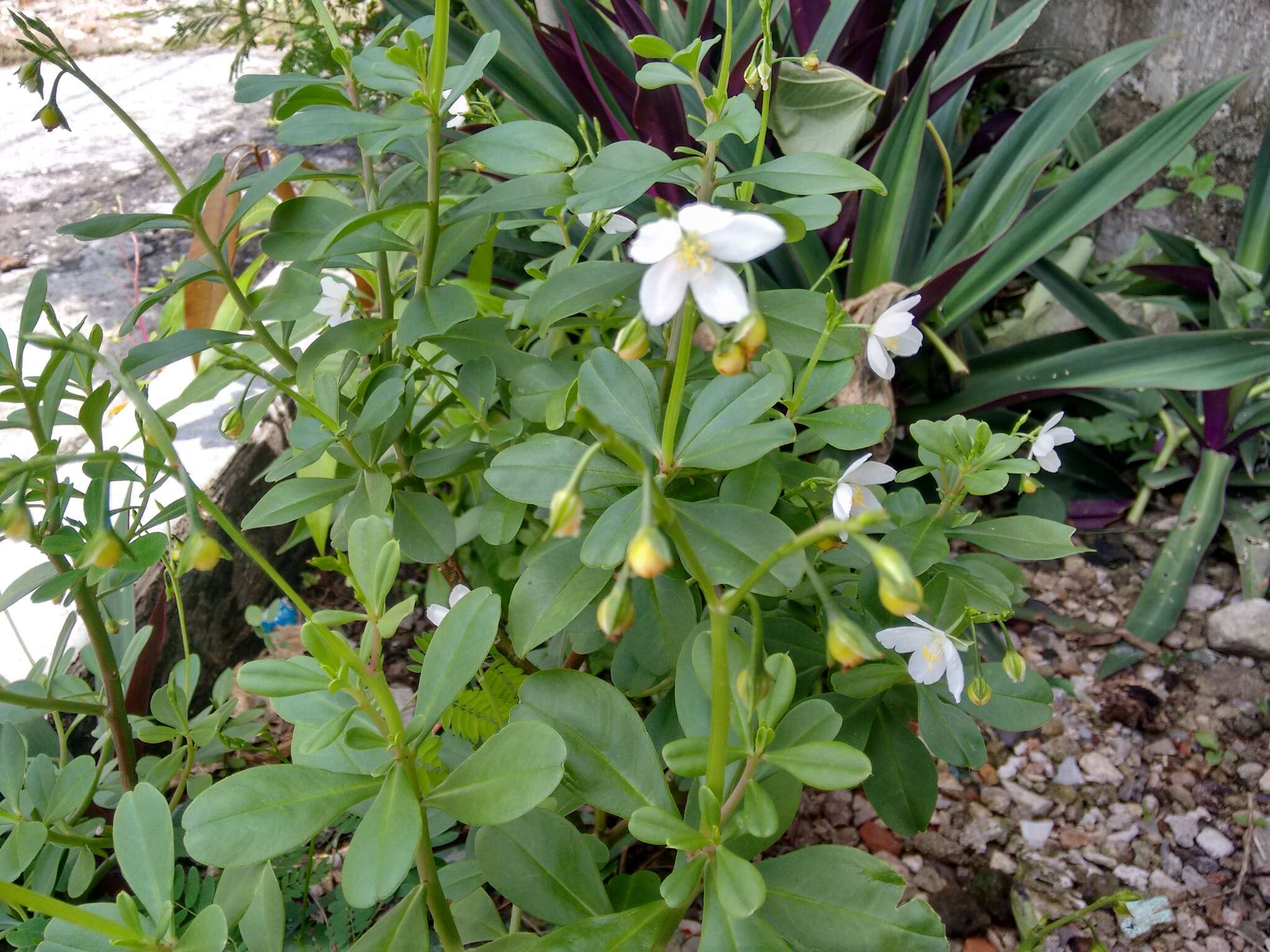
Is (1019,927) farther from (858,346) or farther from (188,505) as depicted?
(188,505)

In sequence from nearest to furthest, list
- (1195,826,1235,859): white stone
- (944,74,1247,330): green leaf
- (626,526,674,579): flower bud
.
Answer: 1. (626,526,674,579): flower bud
2. (1195,826,1235,859): white stone
3. (944,74,1247,330): green leaf

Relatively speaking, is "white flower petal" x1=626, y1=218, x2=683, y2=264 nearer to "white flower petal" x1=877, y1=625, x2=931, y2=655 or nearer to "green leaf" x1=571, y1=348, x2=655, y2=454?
"green leaf" x1=571, y1=348, x2=655, y2=454

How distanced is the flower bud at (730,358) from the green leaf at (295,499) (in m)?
0.50

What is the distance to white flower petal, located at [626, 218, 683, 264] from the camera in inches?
21.4

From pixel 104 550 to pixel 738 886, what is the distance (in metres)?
0.47

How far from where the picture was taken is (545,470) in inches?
29.3

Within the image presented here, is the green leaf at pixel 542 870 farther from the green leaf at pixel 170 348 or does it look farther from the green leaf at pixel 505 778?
the green leaf at pixel 170 348

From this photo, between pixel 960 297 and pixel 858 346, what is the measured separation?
0.90 meters

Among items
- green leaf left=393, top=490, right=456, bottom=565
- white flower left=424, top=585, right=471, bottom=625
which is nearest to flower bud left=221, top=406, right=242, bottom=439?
green leaf left=393, top=490, right=456, bottom=565

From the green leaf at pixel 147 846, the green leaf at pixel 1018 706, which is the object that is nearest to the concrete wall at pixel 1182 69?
the green leaf at pixel 1018 706

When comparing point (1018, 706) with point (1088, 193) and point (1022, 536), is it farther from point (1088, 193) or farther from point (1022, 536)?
point (1088, 193)

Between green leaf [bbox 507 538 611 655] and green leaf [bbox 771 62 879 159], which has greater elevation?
green leaf [bbox 771 62 879 159]

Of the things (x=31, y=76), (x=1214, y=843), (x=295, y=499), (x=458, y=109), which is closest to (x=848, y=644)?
(x=295, y=499)

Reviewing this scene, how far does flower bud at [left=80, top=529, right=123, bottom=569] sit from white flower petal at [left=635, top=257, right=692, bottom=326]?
0.39 m
